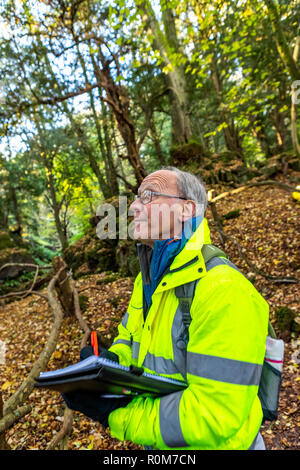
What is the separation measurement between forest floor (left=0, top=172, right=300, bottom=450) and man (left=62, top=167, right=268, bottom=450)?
2.43 metres

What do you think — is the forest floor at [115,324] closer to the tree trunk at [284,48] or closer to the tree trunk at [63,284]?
the tree trunk at [63,284]

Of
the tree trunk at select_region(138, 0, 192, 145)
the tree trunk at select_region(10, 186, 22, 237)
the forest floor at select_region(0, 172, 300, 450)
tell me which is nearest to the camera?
the forest floor at select_region(0, 172, 300, 450)

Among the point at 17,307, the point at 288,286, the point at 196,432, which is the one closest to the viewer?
the point at 196,432

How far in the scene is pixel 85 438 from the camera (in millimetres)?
3232

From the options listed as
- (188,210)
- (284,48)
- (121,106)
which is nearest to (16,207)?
(121,106)

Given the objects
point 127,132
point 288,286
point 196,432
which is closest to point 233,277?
point 196,432

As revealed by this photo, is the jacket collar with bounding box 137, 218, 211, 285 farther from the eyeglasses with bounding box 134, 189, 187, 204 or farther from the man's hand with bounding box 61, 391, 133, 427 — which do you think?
the man's hand with bounding box 61, 391, 133, 427

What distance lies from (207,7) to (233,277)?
352 inches

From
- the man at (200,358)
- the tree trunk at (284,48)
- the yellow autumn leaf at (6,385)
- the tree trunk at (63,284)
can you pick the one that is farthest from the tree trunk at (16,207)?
the man at (200,358)

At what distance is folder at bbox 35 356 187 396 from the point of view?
109 cm

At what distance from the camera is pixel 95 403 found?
1374 millimetres

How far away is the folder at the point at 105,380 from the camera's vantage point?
109cm

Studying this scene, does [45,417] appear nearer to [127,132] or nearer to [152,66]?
[127,132]

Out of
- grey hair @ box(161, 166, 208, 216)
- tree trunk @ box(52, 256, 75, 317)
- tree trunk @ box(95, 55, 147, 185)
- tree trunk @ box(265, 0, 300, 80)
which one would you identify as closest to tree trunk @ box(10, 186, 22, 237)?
tree trunk @ box(95, 55, 147, 185)
